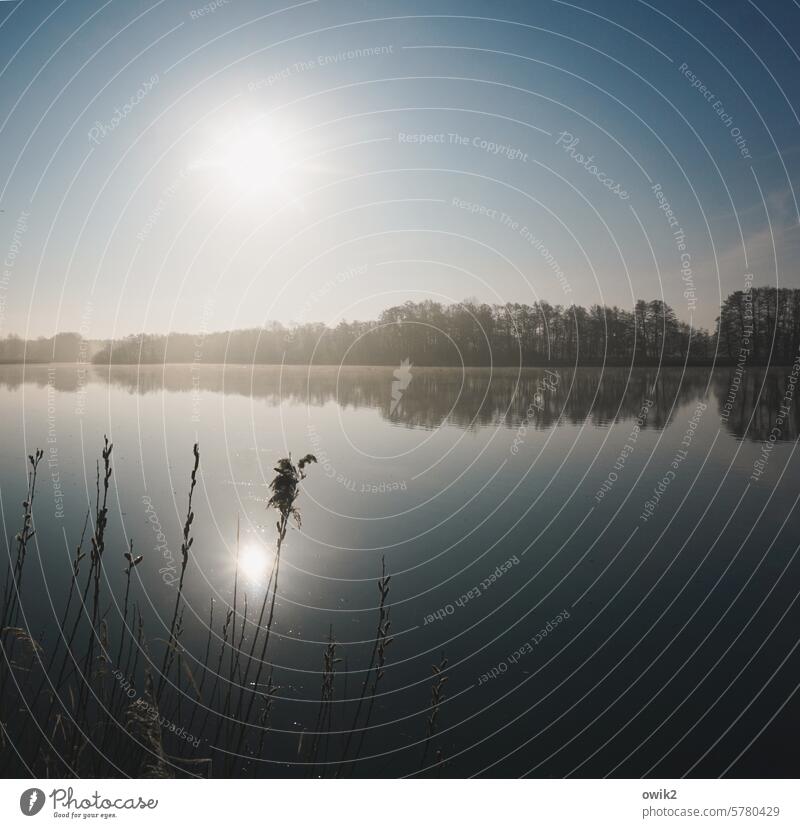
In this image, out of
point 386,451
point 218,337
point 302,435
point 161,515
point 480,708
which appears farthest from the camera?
point 218,337

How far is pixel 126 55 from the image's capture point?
4.59m

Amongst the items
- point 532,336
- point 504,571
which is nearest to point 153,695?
point 504,571

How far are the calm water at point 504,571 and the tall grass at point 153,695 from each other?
211mm

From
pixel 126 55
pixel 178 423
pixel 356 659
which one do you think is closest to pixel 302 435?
pixel 178 423

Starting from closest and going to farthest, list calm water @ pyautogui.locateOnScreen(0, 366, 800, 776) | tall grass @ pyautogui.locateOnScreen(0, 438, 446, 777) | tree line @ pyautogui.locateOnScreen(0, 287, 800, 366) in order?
tall grass @ pyautogui.locateOnScreen(0, 438, 446, 777), calm water @ pyautogui.locateOnScreen(0, 366, 800, 776), tree line @ pyautogui.locateOnScreen(0, 287, 800, 366)

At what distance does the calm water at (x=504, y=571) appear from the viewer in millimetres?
4789

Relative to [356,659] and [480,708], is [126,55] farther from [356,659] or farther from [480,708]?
[480,708]

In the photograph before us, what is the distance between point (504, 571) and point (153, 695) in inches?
200

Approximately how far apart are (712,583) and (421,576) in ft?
11.0

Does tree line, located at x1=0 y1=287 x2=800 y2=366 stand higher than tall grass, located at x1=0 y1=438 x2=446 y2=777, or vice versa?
tree line, located at x1=0 y1=287 x2=800 y2=366

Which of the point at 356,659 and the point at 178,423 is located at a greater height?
the point at 178,423

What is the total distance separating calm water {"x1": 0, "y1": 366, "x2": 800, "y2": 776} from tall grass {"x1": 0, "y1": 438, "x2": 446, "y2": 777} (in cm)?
21

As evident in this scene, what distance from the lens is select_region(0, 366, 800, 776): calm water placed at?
479 cm
